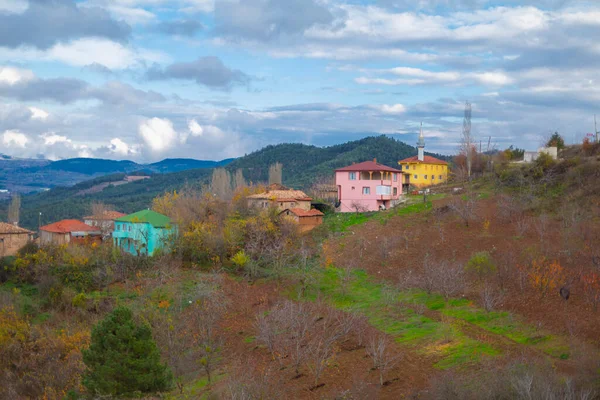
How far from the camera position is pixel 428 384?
15.1 metres

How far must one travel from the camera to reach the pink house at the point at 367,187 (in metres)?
48.2

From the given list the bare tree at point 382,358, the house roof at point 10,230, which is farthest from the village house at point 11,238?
the bare tree at point 382,358

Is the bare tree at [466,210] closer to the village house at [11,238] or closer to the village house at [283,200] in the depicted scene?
the village house at [283,200]

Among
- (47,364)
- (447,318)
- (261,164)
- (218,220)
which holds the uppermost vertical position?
(261,164)

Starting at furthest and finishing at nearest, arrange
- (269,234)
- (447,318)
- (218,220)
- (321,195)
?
(321,195) < (218,220) < (269,234) < (447,318)

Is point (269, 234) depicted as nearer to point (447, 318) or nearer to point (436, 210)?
point (436, 210)

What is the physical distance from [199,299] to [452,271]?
39.9 feet

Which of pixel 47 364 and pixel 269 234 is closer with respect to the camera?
pixel 47 364

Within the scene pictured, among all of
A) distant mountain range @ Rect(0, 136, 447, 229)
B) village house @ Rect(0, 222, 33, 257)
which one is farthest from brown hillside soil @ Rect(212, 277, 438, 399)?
distant mountain range @ Rect(0, 136, 447, 229)

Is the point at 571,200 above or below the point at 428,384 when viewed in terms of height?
above

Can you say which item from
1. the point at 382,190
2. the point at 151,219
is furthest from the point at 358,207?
the point at 151,219

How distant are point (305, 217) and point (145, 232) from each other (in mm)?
11751

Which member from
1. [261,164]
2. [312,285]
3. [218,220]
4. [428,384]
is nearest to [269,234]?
[218,220]

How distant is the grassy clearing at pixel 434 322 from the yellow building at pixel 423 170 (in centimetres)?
3421
